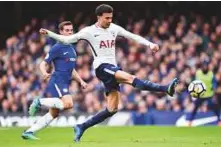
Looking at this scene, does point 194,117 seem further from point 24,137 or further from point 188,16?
point 24,137

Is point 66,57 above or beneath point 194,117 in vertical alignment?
above

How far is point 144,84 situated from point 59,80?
2966 mm

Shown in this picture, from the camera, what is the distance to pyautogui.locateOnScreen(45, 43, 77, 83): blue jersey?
50.1 feet

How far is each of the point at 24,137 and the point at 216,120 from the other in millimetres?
8640

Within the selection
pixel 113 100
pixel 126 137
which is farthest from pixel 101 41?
pixel 126 137

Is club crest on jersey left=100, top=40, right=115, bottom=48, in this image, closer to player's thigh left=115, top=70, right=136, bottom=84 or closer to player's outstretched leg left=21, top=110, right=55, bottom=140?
player's thigh left=115, top=70, right=136, bottom=84

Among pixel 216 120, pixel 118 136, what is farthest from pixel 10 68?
pixel 118 136

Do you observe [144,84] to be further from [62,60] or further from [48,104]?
[62,60]

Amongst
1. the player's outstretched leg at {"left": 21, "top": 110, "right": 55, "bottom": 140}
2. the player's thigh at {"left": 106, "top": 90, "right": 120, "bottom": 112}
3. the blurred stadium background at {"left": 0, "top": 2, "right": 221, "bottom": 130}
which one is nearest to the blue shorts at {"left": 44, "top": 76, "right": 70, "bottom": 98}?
the player's outstretched leg at {"left": 21, "top": 110, "right": 55, "bottom": 140}

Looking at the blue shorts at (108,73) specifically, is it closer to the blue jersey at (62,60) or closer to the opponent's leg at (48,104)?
the opponent's leg at (48,104)

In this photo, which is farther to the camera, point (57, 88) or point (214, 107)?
point (214, 107)

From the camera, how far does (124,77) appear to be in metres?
13.1

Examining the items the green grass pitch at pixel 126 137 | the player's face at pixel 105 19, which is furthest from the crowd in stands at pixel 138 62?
the player's face at pixel 105 19

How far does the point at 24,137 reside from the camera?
14828mm
